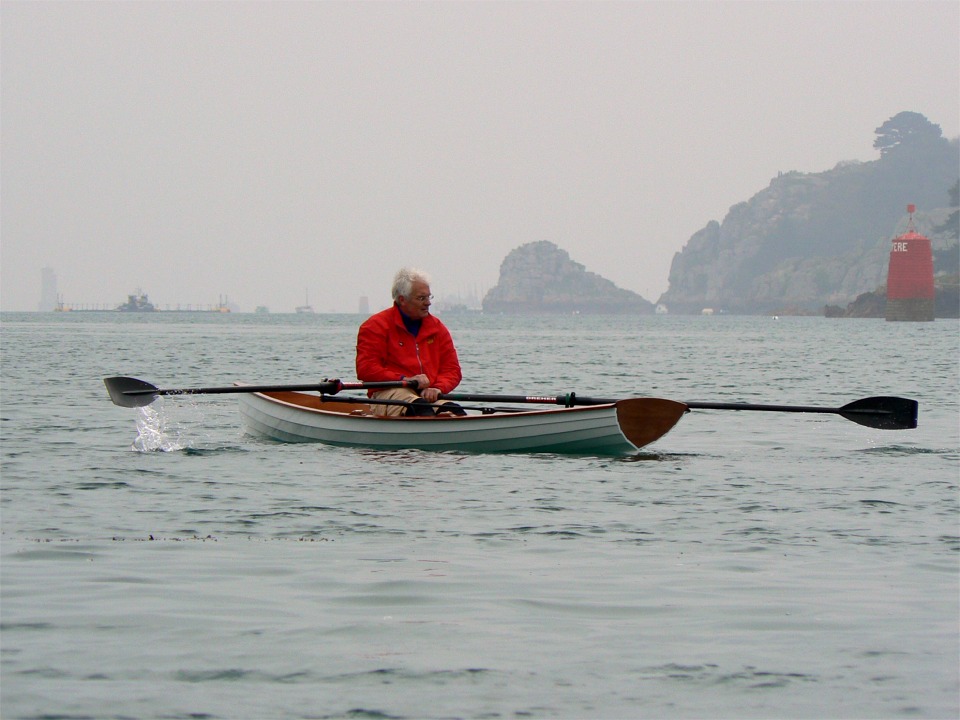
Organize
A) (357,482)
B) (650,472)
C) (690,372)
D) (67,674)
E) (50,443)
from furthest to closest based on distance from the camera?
1. (690,372)
2. (50,443)
3. (650,472)
4. (357,482)
5. (67,674)

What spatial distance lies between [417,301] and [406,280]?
0.86ft

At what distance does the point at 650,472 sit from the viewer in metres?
12.9

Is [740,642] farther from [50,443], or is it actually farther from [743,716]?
[50,443]

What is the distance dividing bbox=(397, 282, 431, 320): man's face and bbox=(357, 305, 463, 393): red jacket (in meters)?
0.23

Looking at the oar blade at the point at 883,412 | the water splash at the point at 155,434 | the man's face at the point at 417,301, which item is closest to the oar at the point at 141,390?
the water splash at the point at 155,434

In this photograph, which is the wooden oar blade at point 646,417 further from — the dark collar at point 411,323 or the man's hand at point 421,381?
the dark collar at point 411,323

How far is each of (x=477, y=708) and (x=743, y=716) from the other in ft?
3.62

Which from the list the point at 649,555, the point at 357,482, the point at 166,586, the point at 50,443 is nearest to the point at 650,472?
the point at 357,482

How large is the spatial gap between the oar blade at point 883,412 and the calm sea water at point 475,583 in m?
0.43

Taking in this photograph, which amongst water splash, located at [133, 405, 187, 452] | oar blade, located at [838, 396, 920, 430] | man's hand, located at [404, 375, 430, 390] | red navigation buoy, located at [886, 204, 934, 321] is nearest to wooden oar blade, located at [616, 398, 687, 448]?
man's hand, located at [404, 375, 430, 390]

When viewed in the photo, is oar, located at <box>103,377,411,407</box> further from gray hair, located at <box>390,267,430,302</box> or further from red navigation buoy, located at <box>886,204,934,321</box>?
red navigation buoy, located at <box>886,204,934,321</box>

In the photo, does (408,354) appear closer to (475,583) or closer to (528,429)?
(528,429)

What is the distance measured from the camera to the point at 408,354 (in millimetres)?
13938

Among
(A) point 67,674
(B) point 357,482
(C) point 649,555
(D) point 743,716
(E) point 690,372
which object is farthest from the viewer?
(E) point 690,372
